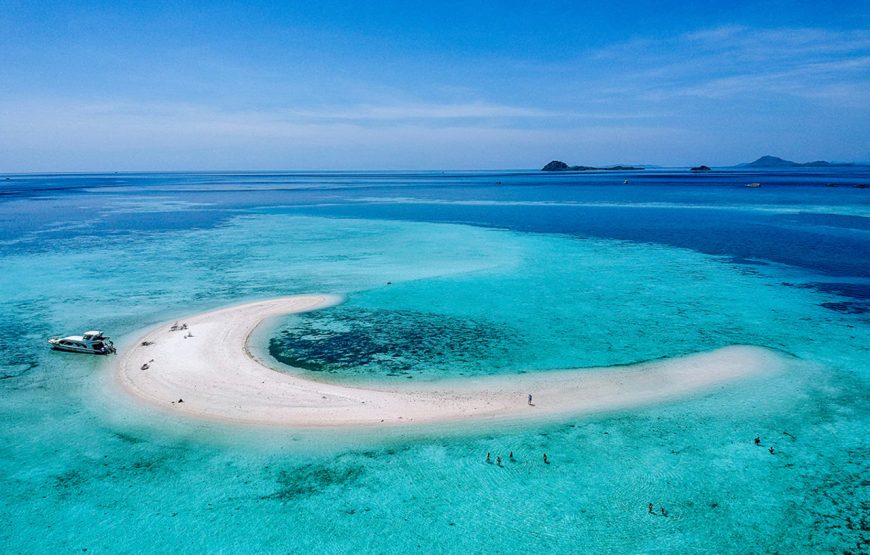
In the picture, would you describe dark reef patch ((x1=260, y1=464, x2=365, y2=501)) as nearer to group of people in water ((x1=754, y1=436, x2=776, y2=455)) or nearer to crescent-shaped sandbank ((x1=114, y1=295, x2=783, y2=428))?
crescent-shaped sandbank ((x1=114, y1=295, x2=783, y2=428))

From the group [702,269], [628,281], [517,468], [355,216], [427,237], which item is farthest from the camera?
[355,216]

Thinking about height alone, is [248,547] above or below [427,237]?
below

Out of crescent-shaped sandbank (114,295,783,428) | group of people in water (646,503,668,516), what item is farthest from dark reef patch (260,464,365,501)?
group of people in water (646,503,668,516)

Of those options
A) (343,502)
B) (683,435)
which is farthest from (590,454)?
(343,502)

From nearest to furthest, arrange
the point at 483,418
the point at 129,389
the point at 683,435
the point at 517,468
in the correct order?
1. the point at 517,468
2. the point at 683,435
3. the point at 483,418
4. the point at 129,389

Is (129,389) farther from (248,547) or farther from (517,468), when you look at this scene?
(517,468)
